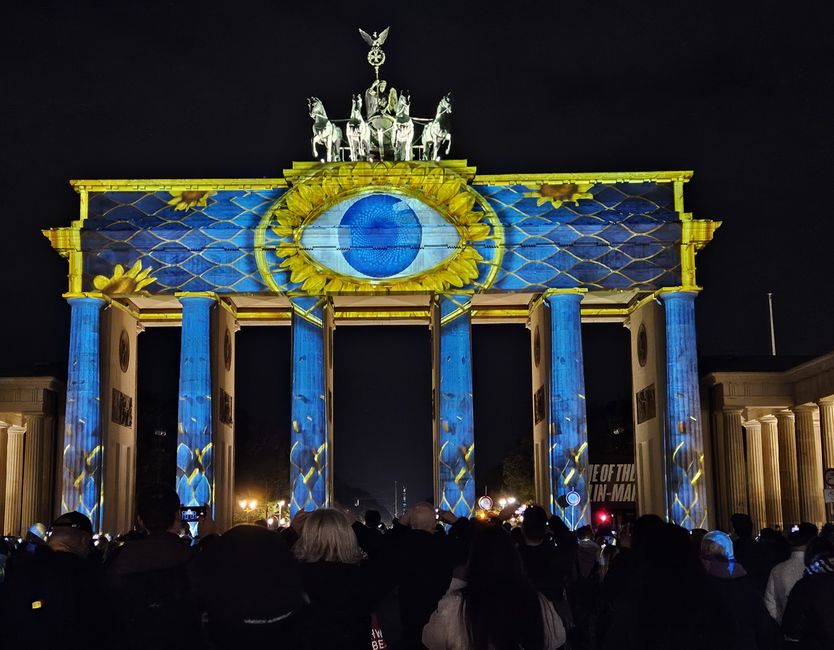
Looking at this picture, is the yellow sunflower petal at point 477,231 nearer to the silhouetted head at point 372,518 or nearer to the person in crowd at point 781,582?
the silhouetted head at point 372,518

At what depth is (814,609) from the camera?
923 cm

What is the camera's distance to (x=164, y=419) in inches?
3433

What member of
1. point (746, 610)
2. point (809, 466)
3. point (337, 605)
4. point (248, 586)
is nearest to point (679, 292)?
point (809, 466)

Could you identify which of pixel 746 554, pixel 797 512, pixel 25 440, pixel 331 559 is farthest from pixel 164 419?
pixel 331 559

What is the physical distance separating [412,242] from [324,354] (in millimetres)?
6442

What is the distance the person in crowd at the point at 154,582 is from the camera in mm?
7871

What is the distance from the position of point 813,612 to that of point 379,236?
155ft

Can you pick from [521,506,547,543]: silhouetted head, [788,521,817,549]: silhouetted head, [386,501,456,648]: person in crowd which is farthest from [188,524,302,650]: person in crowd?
[788,521,817,549]: silhouetted head

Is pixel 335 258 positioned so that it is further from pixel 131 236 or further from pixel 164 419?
pixel 164 419

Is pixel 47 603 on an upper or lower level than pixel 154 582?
lower

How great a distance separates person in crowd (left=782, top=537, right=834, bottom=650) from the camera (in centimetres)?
915

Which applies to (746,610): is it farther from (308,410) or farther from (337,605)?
(308,410)

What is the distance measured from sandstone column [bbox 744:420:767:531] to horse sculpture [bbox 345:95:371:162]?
998 inches

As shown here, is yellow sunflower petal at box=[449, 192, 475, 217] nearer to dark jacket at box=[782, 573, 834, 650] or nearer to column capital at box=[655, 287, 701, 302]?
column capital at box=[655, 287, 701, 302]
